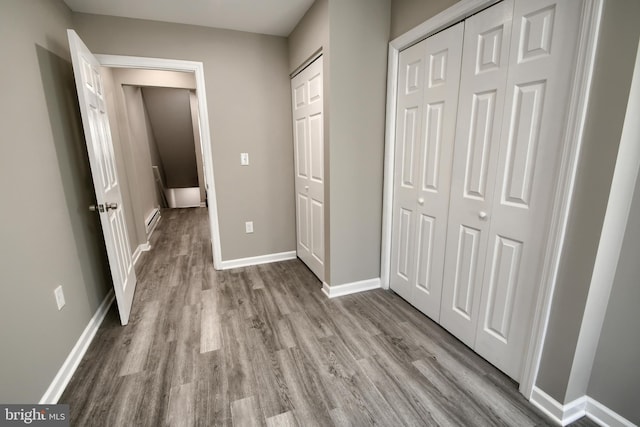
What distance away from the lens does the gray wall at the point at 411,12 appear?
Answer: 171 centimetres

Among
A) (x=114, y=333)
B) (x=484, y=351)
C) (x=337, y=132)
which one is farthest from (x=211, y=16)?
(x=484, y=351)

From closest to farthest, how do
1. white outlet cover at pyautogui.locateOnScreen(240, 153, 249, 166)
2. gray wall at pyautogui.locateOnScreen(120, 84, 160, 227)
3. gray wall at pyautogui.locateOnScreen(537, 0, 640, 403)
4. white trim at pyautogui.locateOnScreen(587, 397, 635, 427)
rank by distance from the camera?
gray wall at pyautogui.locateOnScreen(537, 0, 640, 403)
white trim at pyautogui.locateOnScreen(587, 397, 635, 427)
white outlet cover at pyautogui.locateOnScreen(240, 153, 249, 166)
gray wall at pyautogui.locateOnScreen(120, 84, 160, 227)

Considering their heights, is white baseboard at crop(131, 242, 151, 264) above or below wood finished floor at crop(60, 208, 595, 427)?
above

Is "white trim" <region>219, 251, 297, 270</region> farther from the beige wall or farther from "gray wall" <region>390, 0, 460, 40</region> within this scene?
"gray wall" <region>390, 0, 460, 40</region>

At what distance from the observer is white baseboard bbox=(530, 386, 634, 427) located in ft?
4.17

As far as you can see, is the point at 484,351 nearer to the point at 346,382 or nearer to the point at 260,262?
the point at 346,382

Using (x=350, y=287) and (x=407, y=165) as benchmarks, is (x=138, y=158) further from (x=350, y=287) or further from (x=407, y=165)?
(x=407, y=165)

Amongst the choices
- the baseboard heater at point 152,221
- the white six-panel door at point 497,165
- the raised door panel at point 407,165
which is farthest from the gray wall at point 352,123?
the baseboard heater at point 152,221

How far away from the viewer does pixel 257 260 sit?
10.6ft

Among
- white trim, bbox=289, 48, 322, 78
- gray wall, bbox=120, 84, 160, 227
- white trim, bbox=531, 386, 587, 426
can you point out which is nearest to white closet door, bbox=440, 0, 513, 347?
white trim, bbox=531, 386, 587, 426

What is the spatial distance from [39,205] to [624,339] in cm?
279

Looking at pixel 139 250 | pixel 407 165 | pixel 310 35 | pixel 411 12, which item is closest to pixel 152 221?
pixel 139 250

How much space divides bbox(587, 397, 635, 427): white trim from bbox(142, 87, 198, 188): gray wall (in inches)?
254

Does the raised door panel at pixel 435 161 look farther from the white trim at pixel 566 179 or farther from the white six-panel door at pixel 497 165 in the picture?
the white trim at pixel 566 179
